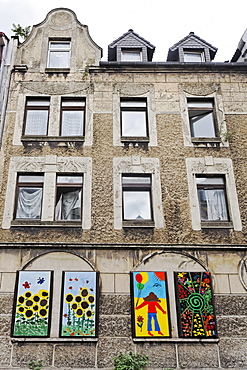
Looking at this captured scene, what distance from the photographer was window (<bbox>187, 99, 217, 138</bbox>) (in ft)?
→ 48.6

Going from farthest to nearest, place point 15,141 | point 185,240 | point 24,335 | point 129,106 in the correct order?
point 129,106, point 15,141, point 185,240, point 24,335

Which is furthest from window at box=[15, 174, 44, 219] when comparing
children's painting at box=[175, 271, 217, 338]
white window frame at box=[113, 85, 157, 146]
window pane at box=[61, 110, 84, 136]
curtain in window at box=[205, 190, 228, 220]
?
curtain in window at box=[205, 190, 228, 220]

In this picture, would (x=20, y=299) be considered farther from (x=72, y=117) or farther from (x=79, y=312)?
(x=72, y=117)

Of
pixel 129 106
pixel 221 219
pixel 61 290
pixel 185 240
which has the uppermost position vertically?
pixel 129 106

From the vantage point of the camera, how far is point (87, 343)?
11141mm

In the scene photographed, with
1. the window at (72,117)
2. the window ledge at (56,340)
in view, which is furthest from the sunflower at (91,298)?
the window at (72,117)

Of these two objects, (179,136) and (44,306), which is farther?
(179,136)

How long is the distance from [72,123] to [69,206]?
3.44 metres

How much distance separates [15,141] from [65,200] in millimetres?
2968

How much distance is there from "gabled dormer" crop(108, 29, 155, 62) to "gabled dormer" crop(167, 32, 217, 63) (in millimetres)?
1058

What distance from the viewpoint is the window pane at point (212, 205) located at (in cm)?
1329

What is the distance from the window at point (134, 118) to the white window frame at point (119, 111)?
195 millimetres

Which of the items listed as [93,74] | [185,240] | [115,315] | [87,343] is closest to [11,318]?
[87,343]

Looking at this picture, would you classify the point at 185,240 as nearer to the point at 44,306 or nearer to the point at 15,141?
the point at 44,306
